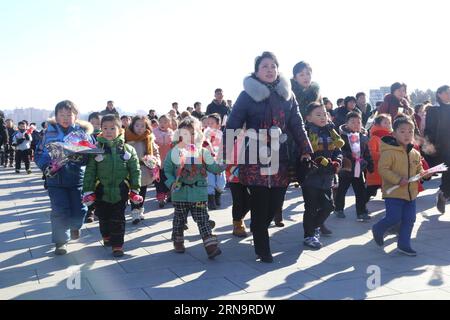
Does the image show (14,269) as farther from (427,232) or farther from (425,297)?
(427,232)

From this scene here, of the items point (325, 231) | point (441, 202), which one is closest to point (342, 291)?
point (325, 231)

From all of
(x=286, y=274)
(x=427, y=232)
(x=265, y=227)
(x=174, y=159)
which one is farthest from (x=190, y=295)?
(x=427, y=232)

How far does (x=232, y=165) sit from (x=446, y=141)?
3.92 m

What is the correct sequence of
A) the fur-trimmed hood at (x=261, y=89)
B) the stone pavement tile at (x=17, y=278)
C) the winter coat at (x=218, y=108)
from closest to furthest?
the stone pavement tile at (x=17, y=278)
the fur-trimmed hood at (x=261, y=89)
the winter coat at (x=218, y=108)

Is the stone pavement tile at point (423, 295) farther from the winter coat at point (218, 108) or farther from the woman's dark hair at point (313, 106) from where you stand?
the winter coat at point (218, 108)

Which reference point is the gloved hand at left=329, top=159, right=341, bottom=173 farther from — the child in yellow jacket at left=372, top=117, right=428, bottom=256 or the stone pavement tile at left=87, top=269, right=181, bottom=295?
the stone pavement tile at left=87, top=269, right=181, bottom=295

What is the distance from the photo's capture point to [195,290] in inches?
159

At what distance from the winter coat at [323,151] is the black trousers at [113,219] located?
2.04m

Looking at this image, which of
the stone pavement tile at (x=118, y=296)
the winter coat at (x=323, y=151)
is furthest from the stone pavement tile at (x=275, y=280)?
the winter coat at (x=323, y=151)

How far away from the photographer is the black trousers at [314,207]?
554cm

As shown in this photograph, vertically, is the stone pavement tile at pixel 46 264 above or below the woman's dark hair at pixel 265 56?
below

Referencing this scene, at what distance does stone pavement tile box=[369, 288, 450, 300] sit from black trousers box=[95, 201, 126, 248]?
108 inches

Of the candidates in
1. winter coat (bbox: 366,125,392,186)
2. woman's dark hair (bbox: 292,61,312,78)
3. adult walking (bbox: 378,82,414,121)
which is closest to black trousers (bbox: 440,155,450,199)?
winter coat (bbox: 366,125,392,186)

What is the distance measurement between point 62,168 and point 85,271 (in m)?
1.35
